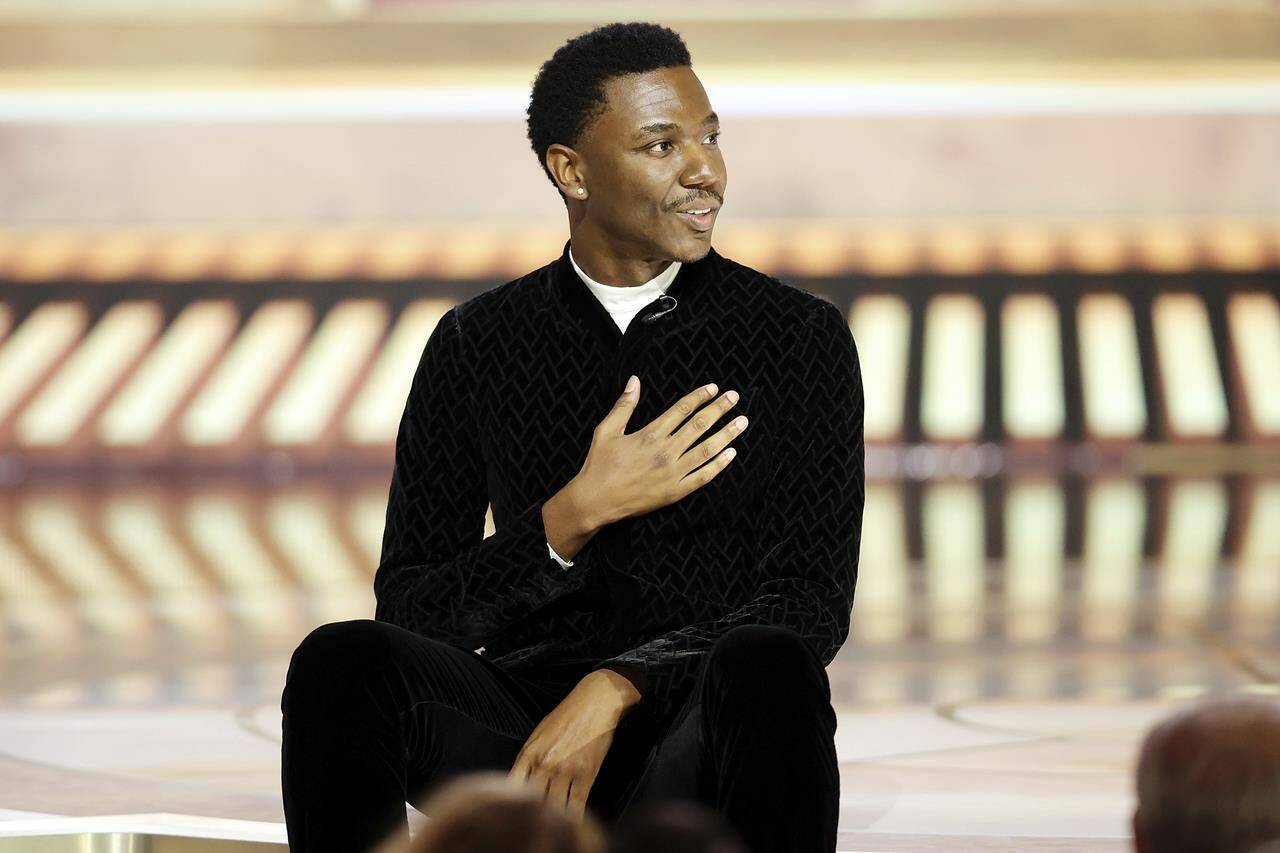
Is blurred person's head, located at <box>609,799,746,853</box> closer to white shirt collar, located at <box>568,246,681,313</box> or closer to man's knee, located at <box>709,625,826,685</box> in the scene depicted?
man's knee, located at <box>709,625,826,685</box>

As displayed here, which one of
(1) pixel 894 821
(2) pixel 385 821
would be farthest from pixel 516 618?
(1) pixel 894 821

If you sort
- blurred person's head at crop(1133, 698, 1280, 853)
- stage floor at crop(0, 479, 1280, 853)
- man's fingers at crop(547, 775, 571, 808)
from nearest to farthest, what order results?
blurred person's head at crop(1133, 698, 1280, 853)
man's fingers at crop(547, 775, 571, 808)
stage floor at crop(0, 479, 1280, 853)

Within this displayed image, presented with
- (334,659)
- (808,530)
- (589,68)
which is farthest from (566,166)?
(334,659)

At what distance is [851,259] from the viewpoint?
305 inches

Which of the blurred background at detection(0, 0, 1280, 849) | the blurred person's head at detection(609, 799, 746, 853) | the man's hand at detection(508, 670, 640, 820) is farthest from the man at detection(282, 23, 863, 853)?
the blurred background at detection(0, 0, 1280, 849)

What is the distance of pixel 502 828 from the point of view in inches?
25.8

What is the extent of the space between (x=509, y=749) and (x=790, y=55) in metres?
7.54

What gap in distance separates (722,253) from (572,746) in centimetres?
485

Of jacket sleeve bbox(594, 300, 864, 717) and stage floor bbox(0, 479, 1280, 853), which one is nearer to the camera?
jacket sleeve bbox(594, 300, 864, 717)

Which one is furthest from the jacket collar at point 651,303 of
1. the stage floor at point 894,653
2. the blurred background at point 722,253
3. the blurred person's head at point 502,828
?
the blurred background at point 722,253

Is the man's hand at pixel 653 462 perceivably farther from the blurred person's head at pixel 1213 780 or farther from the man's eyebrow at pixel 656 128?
the blurred person's head at pixel 1213 780

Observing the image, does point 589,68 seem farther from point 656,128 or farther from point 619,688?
point 619,688

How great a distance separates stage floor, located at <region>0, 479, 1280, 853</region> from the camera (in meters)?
1.90

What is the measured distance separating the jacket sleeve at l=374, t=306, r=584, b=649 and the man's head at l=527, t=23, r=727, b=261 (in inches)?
6.3
